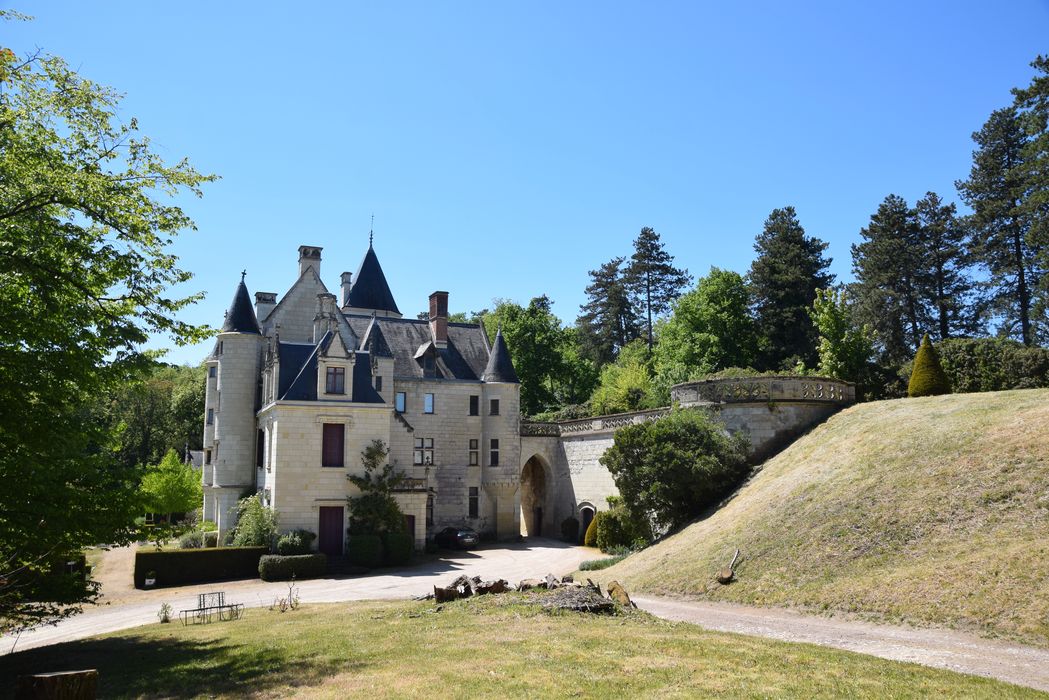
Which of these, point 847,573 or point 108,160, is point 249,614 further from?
point 847,573

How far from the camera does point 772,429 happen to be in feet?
87.5

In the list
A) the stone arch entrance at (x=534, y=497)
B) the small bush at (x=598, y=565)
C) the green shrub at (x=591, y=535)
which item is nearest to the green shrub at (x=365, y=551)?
the small bush at (x=598, y=565)

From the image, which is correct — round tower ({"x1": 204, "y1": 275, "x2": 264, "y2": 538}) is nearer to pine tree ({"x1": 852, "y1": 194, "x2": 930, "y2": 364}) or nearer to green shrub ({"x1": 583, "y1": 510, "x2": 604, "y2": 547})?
green shrub ({"x1": 583, "y1": 510, "x2": 604, "y2": 547})

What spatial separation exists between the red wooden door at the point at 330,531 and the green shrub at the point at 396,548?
1.89 meters

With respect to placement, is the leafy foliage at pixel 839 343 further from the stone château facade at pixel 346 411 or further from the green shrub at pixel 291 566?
the green shrub at pixel 291 566

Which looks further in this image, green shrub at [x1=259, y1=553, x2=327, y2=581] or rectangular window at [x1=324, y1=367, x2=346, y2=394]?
rectangular window at [x1=324, y1=367, x2=346, y2=394]

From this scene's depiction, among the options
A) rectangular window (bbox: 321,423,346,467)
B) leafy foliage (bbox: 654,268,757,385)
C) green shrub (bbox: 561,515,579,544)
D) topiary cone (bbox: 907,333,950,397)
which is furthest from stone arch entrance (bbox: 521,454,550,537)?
topiary cone (bbox: 907,333,950,397)

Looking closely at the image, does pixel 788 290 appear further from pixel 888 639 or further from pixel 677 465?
pixel 888 639

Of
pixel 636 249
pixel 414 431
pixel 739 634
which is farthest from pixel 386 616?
pixel 636 249

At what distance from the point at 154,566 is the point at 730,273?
38524mm

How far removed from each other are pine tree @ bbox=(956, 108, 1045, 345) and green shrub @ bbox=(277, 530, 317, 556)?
35887 mm

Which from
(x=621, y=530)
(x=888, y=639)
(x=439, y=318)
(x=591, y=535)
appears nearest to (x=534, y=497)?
(x=591, y=535)

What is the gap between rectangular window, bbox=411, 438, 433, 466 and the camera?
3662 centimetres

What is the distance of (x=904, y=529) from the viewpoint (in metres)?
16.6
